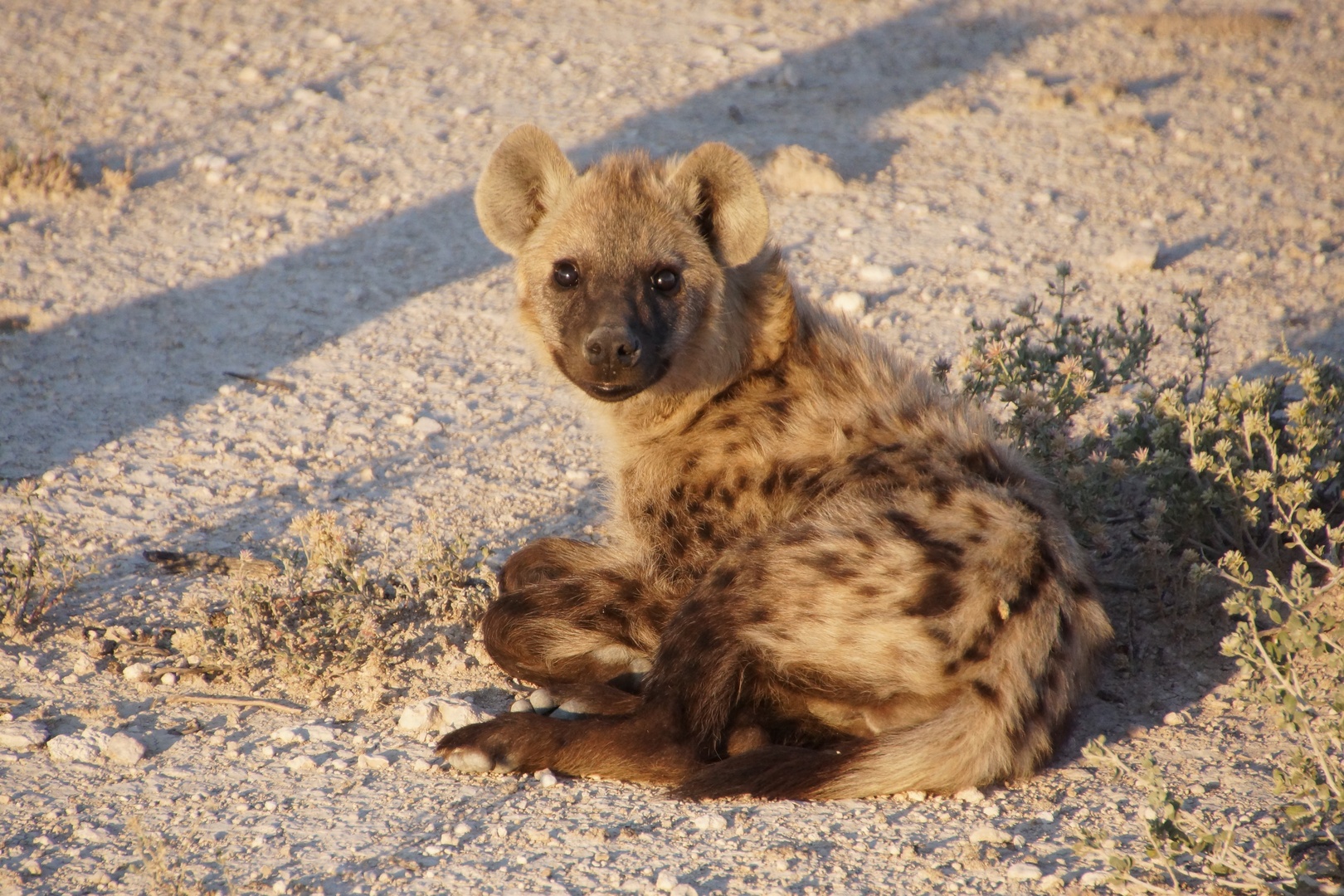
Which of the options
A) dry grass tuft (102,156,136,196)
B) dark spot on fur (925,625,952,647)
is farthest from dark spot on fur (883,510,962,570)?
dry grass tuft (102,156,136,196)

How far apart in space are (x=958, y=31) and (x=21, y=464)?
5.81m

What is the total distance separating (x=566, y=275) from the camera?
2.89m

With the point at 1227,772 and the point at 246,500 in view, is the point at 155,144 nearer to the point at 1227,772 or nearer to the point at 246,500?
the point at 246,500

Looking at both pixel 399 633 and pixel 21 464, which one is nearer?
pixel 399 633

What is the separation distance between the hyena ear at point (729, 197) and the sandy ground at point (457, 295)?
0.67 meters

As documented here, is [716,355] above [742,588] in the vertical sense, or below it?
above

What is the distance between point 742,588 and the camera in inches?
94.2

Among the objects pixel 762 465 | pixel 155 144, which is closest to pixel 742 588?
pixel 762 465

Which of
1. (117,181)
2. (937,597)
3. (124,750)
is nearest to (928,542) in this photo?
(937,597)

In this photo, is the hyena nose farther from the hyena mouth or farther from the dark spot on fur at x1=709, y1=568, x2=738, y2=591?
the dark spot on fur at x1=709, y1=568, x2=738, y2=591

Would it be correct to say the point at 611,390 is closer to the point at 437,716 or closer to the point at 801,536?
the point at 801,536

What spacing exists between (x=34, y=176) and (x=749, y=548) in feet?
13.5

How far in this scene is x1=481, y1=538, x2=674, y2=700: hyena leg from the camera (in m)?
2.72

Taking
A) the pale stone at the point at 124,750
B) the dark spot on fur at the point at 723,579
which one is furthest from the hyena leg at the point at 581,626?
the pale stone at the point at 124,750
